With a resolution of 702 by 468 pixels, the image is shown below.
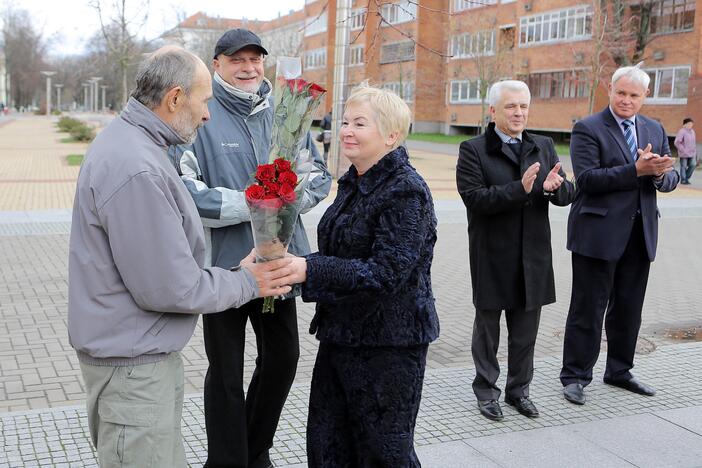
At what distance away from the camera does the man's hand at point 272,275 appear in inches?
110

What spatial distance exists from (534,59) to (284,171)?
4824 cm

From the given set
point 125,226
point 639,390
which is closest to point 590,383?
point 639,390

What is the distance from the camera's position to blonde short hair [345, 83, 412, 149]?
2.99m

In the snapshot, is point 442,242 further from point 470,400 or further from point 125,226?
point 125,226

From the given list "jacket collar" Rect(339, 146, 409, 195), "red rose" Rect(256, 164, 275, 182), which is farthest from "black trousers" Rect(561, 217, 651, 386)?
"red rose" Rect(256, 164, 275, 182)

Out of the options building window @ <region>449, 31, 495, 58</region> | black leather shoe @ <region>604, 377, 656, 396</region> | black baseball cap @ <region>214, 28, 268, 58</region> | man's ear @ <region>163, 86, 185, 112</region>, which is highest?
building window @ <region>449, 31, 495, 58</region>

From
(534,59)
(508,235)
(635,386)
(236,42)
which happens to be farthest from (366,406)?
(534,59)

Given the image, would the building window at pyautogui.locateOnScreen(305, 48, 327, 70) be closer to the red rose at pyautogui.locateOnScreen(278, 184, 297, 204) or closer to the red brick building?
the red brick building

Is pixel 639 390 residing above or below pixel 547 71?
below

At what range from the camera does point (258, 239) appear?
2793 millimetres

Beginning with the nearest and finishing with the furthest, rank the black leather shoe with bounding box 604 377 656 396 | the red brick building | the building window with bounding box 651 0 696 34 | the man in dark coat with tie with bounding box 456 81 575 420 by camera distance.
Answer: the man in dark coat with tie with bounding box 456 81 575 420 → the black leather shoe with bounding box 604 377 656 396 → the red brick building → the building window with bounding box 651 0 696 34

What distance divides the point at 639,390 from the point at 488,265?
1.59 meters

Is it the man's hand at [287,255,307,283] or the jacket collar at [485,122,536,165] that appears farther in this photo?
the jacket collar at [485,122,536,165]

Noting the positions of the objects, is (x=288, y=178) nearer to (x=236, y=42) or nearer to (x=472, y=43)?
(x=236, y=42)
